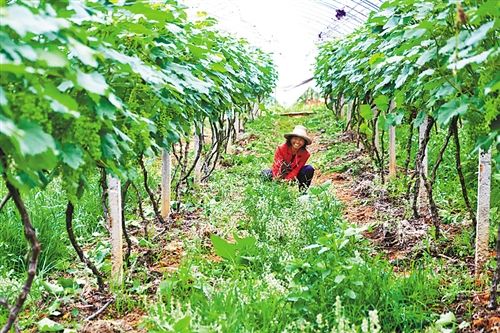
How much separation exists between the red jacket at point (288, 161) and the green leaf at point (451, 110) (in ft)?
13.0

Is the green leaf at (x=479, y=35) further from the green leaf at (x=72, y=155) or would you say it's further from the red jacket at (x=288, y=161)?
the red jacket at (x=288, y=161)

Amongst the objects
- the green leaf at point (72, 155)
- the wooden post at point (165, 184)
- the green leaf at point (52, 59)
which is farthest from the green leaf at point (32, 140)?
the wooden post at point (165, 184)

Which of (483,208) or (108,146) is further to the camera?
(483,208)

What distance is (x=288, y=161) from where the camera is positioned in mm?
6090

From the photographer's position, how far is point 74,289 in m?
2.66

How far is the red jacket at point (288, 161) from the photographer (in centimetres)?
596

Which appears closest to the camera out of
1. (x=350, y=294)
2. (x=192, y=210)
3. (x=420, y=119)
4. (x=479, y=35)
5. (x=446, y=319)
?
(x=479, y=35)

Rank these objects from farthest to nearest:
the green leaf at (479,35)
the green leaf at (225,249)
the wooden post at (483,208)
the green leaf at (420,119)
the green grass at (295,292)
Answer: the green leaf at (225,249) < the wooden post at (483,208) < the green leaf at (420,119) < the green grass at (295,292) < the green leaf at (479,35)

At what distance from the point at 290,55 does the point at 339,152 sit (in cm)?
1060

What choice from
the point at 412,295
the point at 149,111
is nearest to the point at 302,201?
the point at 412,295

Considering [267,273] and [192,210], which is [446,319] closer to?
[267,273]

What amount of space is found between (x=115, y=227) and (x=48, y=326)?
59 cm

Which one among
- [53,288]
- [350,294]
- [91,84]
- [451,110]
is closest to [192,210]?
[53,288]

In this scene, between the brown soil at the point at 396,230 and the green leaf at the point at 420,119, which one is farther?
the green leaf at the point at 420,119
